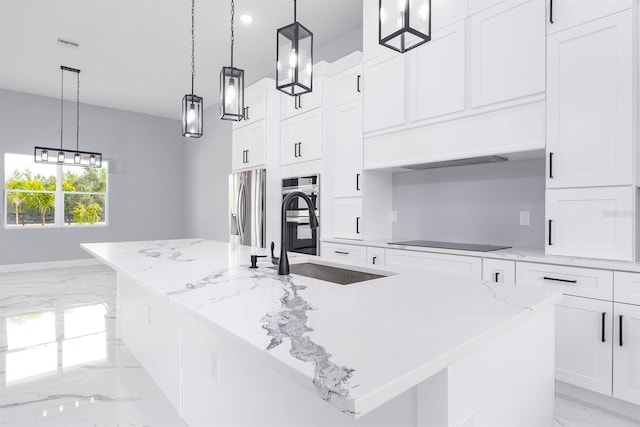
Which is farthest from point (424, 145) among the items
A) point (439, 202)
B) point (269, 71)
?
point (269, 71)

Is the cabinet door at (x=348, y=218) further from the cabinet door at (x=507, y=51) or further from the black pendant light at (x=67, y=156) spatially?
the black pendant light at (x=67, y=156)

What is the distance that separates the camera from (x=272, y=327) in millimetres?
927

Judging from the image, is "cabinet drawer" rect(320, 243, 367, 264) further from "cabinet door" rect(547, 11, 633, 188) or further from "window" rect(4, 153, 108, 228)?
"window" rect(4, 153, 108, 228)

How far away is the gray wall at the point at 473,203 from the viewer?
277 centimetres

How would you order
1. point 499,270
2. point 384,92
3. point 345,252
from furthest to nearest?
point 345,252, point 384,92, point 499,270

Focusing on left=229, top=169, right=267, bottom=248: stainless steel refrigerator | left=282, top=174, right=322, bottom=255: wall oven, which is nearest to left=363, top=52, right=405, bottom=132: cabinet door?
left=282, top=174, right=322, bottom=255: wall oven

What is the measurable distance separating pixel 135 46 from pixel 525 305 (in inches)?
205

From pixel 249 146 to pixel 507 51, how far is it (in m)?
3.22

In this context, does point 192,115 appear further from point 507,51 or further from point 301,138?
point 507,51

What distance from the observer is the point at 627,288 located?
1891mm

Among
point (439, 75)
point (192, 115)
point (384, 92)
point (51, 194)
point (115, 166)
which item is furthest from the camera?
point (115, 166)

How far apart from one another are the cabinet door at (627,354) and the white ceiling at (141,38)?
3520mm

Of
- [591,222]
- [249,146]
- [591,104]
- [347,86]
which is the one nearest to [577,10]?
[591,104]

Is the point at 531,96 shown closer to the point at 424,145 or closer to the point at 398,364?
the point at 424,145
